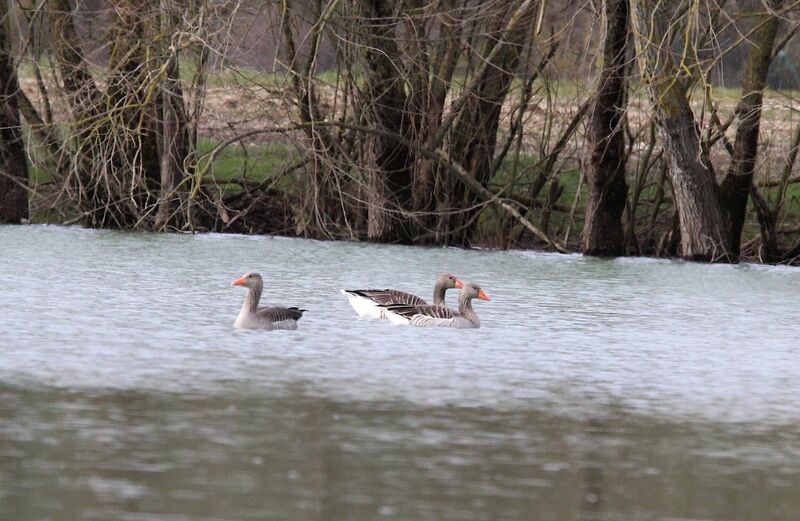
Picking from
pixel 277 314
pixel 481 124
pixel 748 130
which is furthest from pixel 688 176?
pixel 277 314

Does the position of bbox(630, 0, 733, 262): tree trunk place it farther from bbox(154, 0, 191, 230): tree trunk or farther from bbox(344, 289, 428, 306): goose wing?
bbox(344, 289, 428, 306): goose wing

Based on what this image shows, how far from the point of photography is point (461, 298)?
1181cm

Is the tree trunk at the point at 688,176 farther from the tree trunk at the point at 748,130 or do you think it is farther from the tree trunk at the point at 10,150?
the tree trunk at the point at 10,150

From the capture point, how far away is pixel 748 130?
18875mm

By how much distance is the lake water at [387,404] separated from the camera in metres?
6.01

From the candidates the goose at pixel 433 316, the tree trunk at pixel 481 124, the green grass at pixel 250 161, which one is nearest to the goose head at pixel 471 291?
the goose at pixel 433 316

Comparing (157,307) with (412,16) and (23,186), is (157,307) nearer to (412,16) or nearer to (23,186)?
(412,16)

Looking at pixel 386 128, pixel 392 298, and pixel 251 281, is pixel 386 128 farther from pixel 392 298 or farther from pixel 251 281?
pixel 251 281

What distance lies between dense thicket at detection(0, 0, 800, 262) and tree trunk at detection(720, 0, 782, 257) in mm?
27

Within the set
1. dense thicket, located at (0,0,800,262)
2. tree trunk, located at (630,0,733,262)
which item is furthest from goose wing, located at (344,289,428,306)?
tree trunk, located at (630,0,733,262)

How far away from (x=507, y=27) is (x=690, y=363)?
8.81 m

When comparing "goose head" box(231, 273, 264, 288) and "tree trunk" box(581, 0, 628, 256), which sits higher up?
"tree trunk" box(581, 0, 628, 256)

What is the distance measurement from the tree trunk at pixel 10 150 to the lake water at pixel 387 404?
6.72 meters

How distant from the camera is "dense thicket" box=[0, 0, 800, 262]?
18.1 metres
